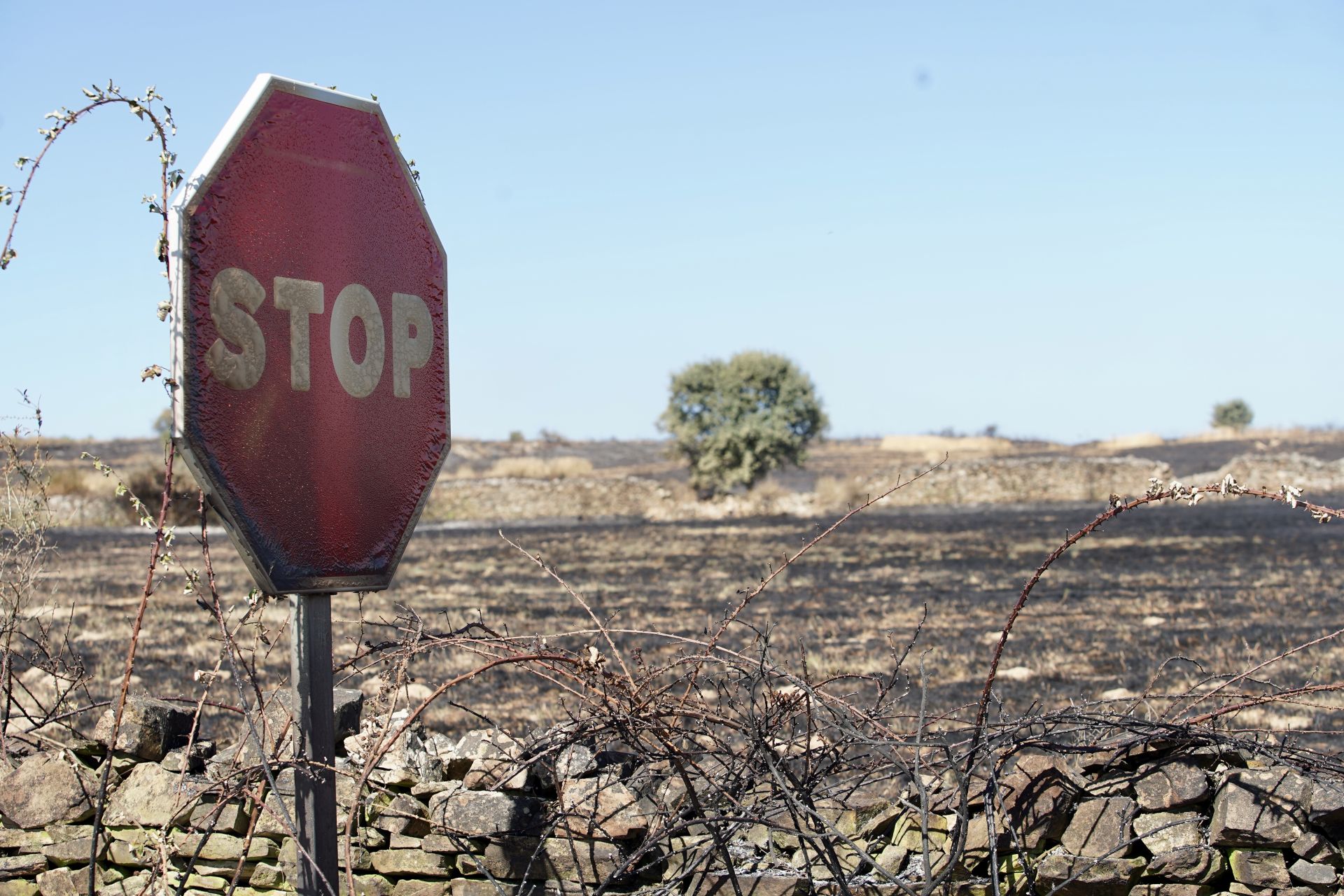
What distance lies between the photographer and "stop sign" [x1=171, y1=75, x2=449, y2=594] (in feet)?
5.92

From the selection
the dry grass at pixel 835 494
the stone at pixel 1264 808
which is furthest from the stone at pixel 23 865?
the dry grass at pixel 835 494

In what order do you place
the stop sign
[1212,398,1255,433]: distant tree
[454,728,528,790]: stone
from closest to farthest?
the stop sign, [454,728,528,790]: stone, [1212,398,1255,433]: distant tree

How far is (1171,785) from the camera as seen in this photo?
2.72m

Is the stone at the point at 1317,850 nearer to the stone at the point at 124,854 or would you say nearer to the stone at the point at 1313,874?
the stone at the point at 1313,874

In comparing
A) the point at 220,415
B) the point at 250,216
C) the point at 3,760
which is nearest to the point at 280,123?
the point at 250,216

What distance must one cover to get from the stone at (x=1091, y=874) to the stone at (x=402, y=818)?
1.56m

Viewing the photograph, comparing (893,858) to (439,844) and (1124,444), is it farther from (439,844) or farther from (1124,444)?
(1124,444)

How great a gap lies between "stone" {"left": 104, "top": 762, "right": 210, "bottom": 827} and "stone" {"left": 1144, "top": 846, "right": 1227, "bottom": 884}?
2.47 meters

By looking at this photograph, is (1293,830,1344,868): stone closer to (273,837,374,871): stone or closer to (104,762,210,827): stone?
(273,837,374,871): stone

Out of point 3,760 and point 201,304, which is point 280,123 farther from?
point 3,760

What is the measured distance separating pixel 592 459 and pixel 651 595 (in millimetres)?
53334

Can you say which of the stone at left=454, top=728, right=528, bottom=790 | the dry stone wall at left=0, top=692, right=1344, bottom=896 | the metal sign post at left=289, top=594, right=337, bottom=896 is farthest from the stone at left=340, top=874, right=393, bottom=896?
the metal sign post at left=289, top=594, right=337, bottom=896

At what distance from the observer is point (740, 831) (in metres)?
2.77

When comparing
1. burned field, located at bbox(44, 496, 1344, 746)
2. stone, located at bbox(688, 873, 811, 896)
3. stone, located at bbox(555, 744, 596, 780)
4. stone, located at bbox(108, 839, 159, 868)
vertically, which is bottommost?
burned field, located at bbox(44, 496, 1344, 746)
